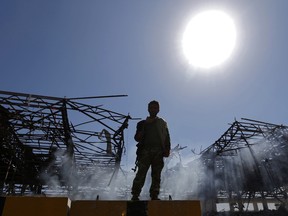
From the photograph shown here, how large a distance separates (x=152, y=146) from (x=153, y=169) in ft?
→ 1.23

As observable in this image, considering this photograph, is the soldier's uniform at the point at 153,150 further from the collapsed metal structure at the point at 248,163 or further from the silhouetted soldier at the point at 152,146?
the collapsed metal structure at the point at 248,163

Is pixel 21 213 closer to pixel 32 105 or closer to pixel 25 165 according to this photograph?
pixel 32 105

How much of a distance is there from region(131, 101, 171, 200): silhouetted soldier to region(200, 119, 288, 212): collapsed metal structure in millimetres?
10775

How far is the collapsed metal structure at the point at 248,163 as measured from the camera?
14742mm

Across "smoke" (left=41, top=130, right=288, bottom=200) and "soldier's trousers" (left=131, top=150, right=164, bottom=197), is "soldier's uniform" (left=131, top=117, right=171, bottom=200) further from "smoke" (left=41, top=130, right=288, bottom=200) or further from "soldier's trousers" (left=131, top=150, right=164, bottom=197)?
"smoke" (left=41, top=130, right=288, bottom=200)

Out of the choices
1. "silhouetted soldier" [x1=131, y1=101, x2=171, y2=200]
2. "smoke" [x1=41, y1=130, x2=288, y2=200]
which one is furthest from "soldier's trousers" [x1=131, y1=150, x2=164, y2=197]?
"smoke" [x1=41, y1=130, x2=288, y2=200]

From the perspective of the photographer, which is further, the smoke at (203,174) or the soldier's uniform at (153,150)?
the smoke at (203,174)

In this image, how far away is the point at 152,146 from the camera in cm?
409

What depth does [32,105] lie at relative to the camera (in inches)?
366

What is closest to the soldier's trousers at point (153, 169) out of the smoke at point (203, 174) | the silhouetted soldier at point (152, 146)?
the silhouetted soldier at point (152, 146)

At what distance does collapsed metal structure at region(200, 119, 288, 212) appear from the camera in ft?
48.4

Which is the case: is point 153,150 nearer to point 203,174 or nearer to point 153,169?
point 153,169

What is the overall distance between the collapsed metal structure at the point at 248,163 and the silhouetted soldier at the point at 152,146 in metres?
10.8

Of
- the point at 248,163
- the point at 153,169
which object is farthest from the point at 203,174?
the point at 153,169
